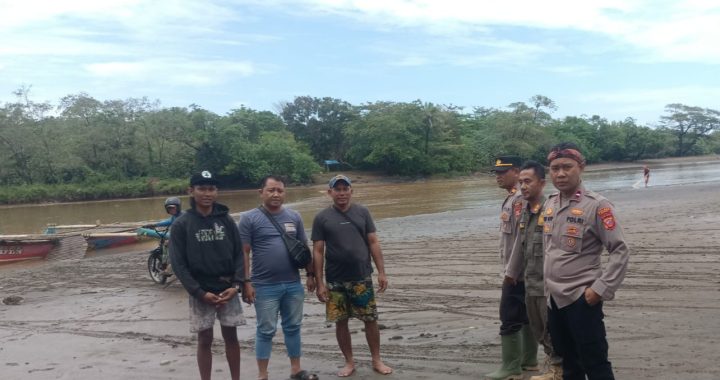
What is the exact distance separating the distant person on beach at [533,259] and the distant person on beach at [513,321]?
0.12m

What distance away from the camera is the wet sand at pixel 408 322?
5207 mm

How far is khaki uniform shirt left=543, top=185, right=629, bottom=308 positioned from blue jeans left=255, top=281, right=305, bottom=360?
2.18m

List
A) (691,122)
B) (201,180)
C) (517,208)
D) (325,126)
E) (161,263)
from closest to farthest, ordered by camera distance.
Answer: (201,180) → (517,208) → (161,263) → (325,126) → (691,122)

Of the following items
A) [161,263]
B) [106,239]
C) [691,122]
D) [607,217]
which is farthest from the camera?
[691,122]

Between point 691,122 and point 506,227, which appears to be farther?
point 691,122

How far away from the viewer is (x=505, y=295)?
466 centimetres

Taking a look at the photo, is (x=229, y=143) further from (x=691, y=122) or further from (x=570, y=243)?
(x=691, y=122)

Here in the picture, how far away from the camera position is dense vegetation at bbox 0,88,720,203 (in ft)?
169

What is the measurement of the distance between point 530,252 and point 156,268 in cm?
797

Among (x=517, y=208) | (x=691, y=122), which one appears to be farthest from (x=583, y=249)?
(x=691, y=122)

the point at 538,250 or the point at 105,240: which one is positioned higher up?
the point at 538,250

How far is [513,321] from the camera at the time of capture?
4.61m

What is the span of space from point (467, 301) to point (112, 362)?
423 cm

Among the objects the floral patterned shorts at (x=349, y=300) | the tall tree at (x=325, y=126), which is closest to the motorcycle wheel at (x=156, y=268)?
the floral patterned shorts at (x=349, y=300)
